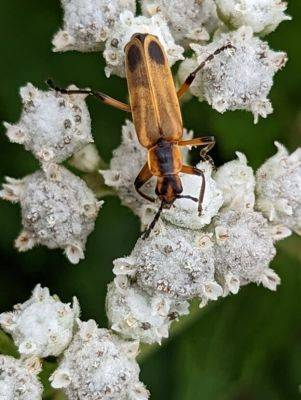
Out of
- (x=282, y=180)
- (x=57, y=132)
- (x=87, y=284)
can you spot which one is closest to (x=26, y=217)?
(x=57, y=132)

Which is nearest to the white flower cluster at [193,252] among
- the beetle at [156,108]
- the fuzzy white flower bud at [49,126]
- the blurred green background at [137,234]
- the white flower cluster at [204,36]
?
the beetle at [156,108]

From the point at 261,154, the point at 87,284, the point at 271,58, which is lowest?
the point at 87,284

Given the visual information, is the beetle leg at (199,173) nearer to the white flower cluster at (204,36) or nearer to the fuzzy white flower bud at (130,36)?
the white flower cluster at (204,36)

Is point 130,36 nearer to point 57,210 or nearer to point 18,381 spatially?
point 57,210

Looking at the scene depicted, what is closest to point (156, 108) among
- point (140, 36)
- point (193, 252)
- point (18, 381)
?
point (140, 36)

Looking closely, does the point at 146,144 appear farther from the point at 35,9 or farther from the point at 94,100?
the point at 35,9

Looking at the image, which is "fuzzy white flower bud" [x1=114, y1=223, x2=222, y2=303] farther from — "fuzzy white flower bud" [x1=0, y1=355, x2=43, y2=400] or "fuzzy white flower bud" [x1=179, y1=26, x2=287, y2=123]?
"fuzzy white flower bud" [x1=179, y1=26, x2=287, y2=123]
